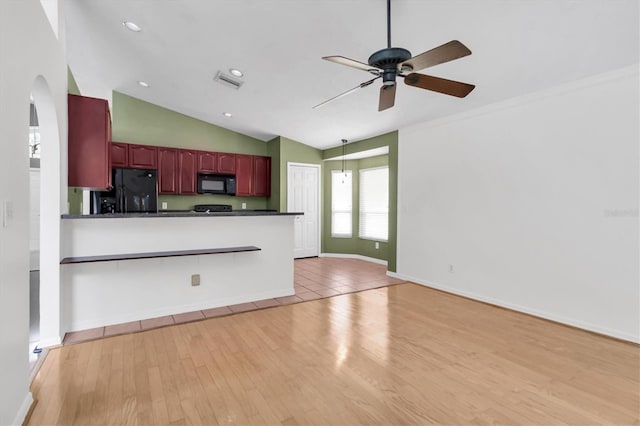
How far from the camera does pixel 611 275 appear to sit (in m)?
2.97

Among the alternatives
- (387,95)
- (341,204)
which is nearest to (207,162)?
(341,204)

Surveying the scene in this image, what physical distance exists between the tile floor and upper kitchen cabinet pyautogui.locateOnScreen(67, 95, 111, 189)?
145 cm

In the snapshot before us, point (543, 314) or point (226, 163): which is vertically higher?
point (226, 163)

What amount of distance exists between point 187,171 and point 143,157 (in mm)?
759

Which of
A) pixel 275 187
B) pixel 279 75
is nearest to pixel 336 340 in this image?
pixel 279 75

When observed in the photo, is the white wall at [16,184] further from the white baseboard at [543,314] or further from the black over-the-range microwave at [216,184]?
the white baseboard at [543,314]

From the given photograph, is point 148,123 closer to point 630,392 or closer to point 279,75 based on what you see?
point 279,75

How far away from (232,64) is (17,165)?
8.83ft

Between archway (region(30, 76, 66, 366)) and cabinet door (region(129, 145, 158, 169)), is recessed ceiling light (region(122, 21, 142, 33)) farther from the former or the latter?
cabinet door (region(129, 145, 158, 169))

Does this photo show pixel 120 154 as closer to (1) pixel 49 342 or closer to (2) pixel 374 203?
(1) pixel 49 342

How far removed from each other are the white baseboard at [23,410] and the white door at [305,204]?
4985mm

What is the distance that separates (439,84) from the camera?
2.31 meters

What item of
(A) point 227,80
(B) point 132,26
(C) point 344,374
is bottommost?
(C) point 344,374

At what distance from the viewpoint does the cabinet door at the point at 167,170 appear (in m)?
5.62
